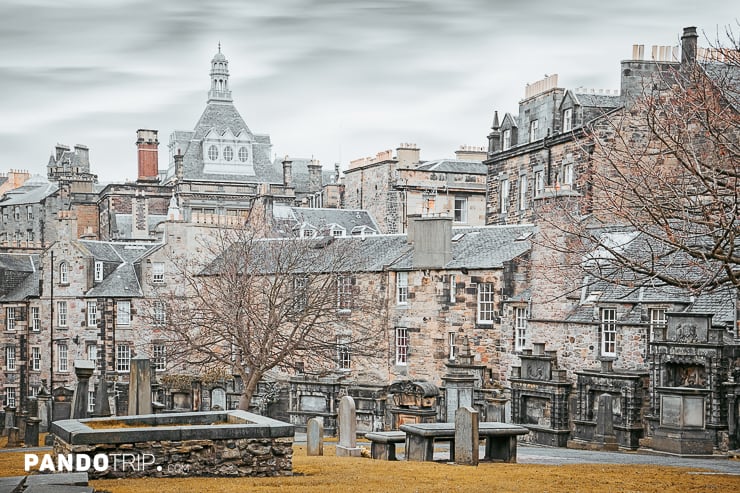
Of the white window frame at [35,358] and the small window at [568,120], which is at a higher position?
the small window at [568,120]

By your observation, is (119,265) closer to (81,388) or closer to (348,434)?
(81,388)

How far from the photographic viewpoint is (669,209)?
18438mm

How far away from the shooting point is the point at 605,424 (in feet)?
113

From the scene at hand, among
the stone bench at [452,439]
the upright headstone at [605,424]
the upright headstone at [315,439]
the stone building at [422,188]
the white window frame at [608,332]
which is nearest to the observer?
the stone bench at [452,439]

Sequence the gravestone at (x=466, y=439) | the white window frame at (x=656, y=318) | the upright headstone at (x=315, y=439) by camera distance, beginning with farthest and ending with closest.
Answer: the white window frame at (x=656, y=318), the upright headstone at (x=315, y=439), the gravestone at (x=466, y=439)

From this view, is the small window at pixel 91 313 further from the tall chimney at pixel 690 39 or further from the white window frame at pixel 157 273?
the tall chimney at pixel 690 39

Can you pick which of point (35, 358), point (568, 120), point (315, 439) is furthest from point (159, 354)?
point (315, 439)

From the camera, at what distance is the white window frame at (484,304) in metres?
43.3

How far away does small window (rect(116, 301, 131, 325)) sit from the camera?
5722cm

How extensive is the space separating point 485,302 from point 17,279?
3116 centimetres

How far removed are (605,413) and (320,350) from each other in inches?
515

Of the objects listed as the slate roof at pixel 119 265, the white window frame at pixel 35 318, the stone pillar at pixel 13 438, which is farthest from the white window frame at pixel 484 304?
the white window frame at pixel 35 318

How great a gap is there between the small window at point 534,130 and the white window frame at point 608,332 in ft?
57.1

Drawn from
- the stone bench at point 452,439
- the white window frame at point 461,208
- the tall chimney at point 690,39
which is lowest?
the stone bench at point 452,439
